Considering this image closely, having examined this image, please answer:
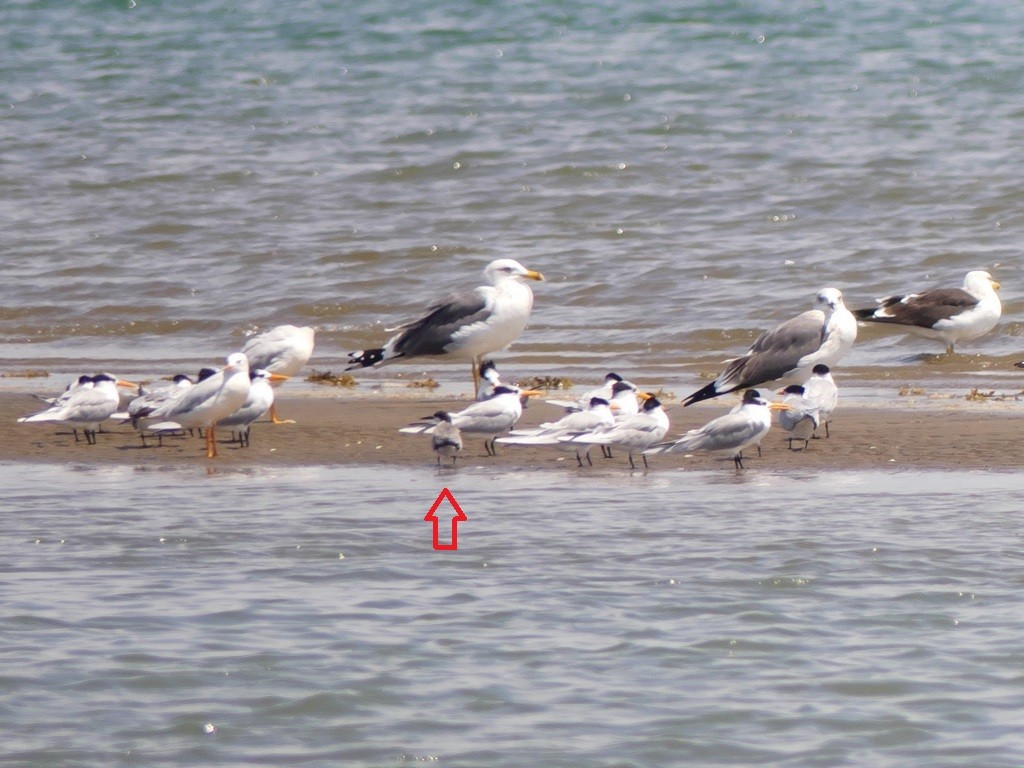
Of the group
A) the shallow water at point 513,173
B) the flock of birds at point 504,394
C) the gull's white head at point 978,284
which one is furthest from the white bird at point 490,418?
the gull's white head at point 978,284

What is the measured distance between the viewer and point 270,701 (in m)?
5.76

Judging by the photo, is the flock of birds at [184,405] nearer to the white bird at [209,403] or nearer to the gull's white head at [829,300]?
the white bird at [209,403]

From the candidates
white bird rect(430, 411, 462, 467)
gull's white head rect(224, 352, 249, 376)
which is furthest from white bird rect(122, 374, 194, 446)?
white bird rect(430, 411, 462, 467)

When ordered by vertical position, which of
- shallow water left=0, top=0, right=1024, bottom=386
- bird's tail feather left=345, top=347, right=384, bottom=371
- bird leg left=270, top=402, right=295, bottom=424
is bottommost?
bird leg left=270, top=402, right=295, bottom=424

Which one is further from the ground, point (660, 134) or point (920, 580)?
point (660, 134)

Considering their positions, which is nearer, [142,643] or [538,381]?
[142,643]

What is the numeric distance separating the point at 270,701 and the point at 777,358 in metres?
7.35

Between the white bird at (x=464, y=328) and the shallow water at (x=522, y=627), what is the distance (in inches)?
188

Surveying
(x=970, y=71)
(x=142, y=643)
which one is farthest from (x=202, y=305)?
(x=970, y=71)

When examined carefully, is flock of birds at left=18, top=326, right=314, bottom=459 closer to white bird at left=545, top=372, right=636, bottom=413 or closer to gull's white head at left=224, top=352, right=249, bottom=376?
gull's white head at left=224, top=352, right=249, bottom=376

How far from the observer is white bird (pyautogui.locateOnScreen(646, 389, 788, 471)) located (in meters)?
9.96

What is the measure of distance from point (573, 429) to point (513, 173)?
A: 14.2 metres

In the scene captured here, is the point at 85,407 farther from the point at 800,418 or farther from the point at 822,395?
the point at 822,395

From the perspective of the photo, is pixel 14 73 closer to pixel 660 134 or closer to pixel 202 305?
pixel 660 134
